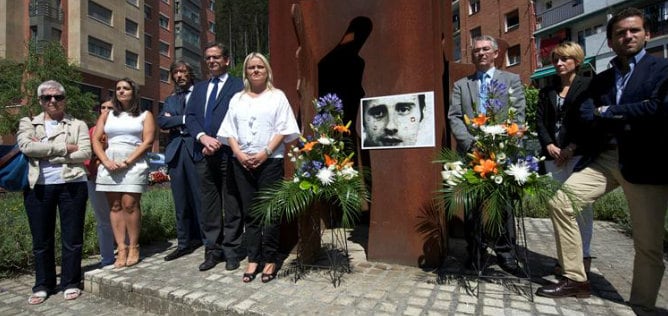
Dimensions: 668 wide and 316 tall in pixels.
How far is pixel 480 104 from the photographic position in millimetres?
3816

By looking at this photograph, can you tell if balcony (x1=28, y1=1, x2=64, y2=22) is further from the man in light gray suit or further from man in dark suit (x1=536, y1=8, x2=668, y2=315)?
man in dark suit (x1=536, y1=8, x2=668, y2=315)

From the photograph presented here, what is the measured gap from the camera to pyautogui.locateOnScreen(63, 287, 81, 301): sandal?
13.1 ft

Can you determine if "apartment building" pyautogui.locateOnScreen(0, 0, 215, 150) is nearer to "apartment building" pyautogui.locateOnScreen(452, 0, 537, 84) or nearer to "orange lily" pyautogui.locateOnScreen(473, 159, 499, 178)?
"apartment building" pyautogui.locateOnScreen(452, 0, 537, 84)

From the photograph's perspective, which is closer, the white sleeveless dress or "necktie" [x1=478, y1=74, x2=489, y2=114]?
"necktie" [x1=478, y1=74, x2=489, y2=114]

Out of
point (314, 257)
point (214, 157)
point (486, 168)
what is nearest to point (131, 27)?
point (214, 157)

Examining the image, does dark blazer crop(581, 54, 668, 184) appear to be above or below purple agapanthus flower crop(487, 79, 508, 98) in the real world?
below

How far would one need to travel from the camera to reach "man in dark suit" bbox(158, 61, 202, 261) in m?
4.84

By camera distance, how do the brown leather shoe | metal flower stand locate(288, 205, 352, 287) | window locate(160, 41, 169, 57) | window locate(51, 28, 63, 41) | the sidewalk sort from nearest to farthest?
the sidewalk → the brown leather shoe → metal flower stand locate(288, 205, 352, 287) → window locate(51, 28, 63, 41) → window locate(160, 41, 169, 57)

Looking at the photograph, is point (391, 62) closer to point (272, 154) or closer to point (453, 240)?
point (272, 154)

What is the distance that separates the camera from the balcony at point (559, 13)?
1123 inches

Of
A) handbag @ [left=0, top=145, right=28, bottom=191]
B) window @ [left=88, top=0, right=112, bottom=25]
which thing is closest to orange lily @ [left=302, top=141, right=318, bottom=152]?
handbag @ [left=0, top=145, right=28, bottom=191]

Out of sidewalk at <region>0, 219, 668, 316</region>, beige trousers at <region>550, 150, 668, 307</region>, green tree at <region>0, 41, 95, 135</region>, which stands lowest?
sidewalk at <region>0, 219, 668, 316</region>

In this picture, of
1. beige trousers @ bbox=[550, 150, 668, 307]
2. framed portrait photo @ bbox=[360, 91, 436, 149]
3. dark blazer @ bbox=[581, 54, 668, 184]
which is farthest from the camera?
framed portrait photo @ bbox=[360, 91, 436, 149]

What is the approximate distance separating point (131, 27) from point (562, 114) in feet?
136
